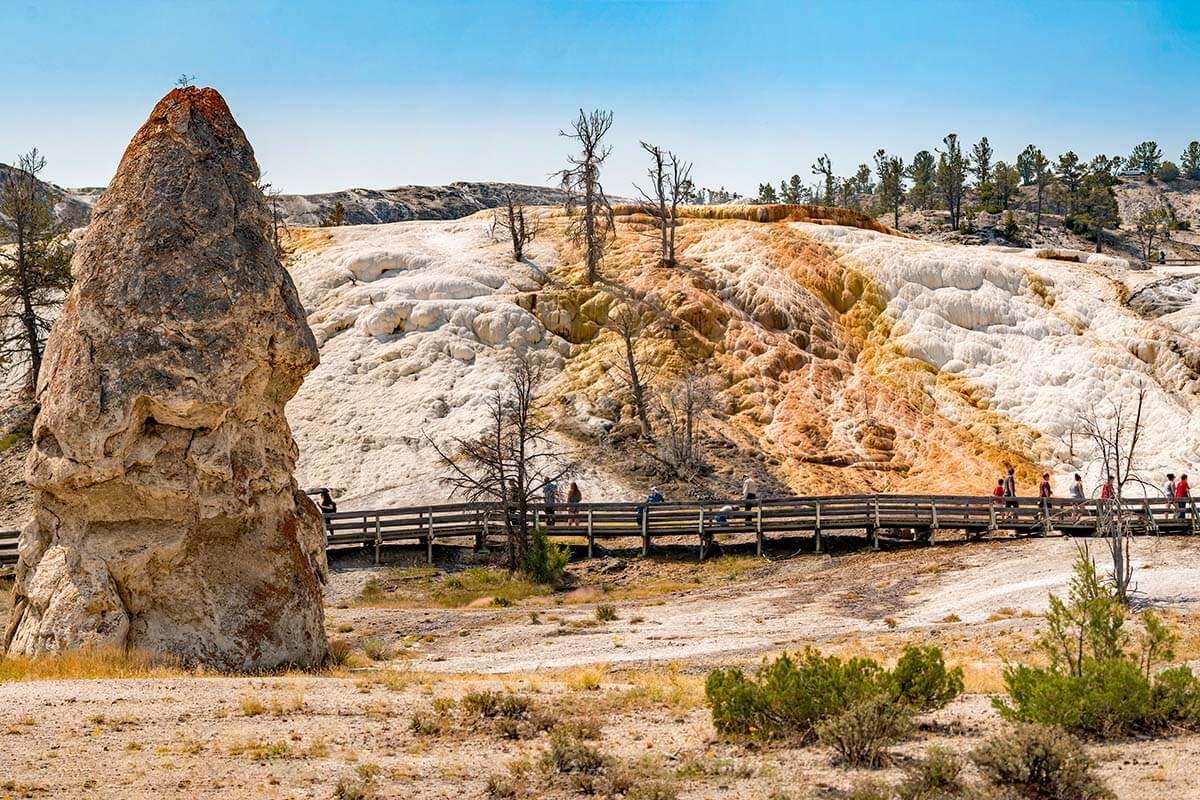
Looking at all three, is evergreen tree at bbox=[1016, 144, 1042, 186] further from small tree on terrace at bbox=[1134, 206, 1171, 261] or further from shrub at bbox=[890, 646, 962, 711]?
shrub at bbox=[890, 646, 962, 711]

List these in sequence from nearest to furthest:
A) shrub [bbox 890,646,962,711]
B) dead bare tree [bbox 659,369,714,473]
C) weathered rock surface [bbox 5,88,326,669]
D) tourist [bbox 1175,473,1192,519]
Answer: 1. shrub [bbox 890,646,962,711]
2. weathered rock surface [bbox 5,88,326,669]
3. tourist [bbox 1175,473,1192,519]
4. dead bare tree [bbox 659,369,714,473]

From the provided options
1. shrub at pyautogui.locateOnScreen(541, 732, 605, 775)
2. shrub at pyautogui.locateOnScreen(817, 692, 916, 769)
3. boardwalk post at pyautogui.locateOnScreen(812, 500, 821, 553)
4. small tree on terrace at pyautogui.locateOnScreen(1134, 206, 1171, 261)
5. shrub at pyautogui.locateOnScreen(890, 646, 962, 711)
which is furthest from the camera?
small tree on terrace at pyautogui.locateOnScreen(1134, 206, 1171, 261)

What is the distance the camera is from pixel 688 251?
5444 centimetres

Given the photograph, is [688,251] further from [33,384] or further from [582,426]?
[33,384]

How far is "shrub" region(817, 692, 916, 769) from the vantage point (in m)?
10.8

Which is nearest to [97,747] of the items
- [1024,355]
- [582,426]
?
[582,426]

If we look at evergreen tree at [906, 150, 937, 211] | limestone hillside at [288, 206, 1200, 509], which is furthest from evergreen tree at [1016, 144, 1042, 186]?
limestone hillside at [288, 206, 1200, 509]

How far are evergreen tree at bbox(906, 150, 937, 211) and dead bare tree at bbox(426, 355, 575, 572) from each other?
7807 cm

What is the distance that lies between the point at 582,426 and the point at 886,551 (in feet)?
43.2

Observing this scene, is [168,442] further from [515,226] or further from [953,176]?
[953,176]

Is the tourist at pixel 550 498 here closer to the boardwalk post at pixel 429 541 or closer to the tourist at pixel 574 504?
the tourist at pixel 574 504

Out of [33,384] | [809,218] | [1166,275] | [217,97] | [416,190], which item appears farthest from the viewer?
[416,190]

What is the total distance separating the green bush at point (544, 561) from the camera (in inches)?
1228

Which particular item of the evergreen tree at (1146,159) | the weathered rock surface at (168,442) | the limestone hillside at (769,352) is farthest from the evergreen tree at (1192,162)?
the weathered rock surface at (168,442)
